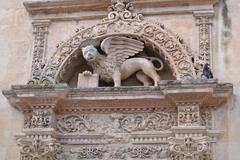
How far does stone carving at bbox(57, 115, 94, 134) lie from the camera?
28.3 ft

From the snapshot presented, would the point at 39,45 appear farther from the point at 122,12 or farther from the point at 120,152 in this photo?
the point at 120,152

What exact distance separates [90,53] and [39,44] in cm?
90

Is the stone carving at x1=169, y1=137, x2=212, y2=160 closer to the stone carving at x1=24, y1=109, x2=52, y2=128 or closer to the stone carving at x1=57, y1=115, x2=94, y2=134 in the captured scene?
the stone carving at x1=57, y1=115, x2=94, y2=134

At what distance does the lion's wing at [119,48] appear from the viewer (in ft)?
29.2

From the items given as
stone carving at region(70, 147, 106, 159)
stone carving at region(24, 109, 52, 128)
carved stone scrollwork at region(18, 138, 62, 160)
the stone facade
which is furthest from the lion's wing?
carved stone scrollwork at region(18, 138, 62, 160)

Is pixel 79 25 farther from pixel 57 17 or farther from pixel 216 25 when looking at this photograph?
pixel 216 25

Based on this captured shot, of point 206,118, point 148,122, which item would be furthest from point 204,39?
point 148,122

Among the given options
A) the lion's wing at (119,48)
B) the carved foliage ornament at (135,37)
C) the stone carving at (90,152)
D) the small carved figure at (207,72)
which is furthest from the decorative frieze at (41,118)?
the small carved figure at (207,72)

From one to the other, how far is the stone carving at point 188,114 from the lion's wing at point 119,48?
3.78ft

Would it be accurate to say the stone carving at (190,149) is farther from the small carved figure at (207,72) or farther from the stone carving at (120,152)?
the small carved figure at (207,72)

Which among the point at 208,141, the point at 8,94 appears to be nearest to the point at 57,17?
the point at 8,94

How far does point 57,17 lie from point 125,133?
85.2 inches

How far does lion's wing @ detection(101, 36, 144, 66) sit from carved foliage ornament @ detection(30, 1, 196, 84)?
0.09 metres

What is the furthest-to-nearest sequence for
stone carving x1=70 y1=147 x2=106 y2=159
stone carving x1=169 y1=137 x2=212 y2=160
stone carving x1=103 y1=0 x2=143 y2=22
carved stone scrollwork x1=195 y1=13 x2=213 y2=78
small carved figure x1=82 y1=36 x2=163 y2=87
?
stone carving x1=103 y1=0 x2=143 y2=22 < small carved figure x1=82 y1=36 x2=163 y2=87 < carved stone scrollwork x1=195 y1=13 x2=213 y2=78 < stone carving x1=70 y1=147 x2=106 y2=159 < stone carving x1=169 y1=137 x2=212 y2=160
